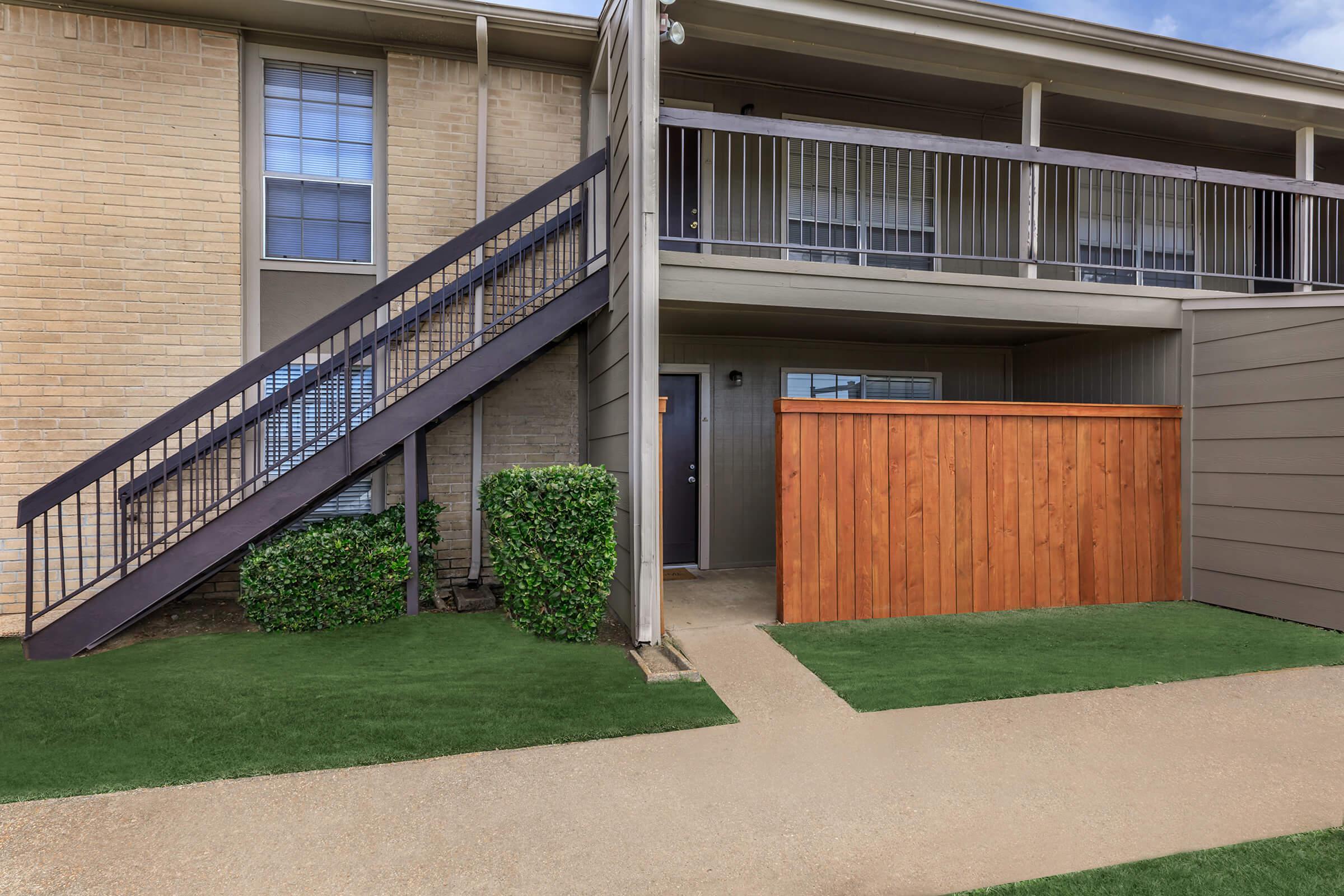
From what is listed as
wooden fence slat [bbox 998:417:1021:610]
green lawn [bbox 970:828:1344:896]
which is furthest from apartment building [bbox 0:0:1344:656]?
green lawn [bbox 970:828:1344:896]

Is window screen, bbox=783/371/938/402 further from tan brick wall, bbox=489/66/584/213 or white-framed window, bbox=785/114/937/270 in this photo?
tan brick wall, bbox=489/66/584/213

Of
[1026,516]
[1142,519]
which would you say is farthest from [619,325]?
[1142,519]

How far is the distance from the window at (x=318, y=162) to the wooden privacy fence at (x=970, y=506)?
427cm

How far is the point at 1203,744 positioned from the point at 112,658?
243 inches

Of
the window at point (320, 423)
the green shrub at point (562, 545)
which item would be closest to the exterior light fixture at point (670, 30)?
the green shrub at point (562, 545)

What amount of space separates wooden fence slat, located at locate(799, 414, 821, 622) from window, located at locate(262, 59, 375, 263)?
426 cm

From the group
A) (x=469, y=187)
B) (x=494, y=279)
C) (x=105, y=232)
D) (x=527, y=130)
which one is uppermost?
(x=527, y=130)

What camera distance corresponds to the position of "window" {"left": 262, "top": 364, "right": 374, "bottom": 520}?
18.9 feet

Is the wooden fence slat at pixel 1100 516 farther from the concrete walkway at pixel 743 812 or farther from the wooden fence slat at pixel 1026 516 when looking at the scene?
the concrete walkway at pixel 743 812

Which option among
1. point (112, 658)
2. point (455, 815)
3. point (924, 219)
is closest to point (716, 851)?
point (455, 815)

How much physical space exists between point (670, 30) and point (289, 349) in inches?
138

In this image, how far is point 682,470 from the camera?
25.0 ft

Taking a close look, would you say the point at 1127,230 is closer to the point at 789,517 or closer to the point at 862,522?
the point at 862,522

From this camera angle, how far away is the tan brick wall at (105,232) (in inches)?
224
